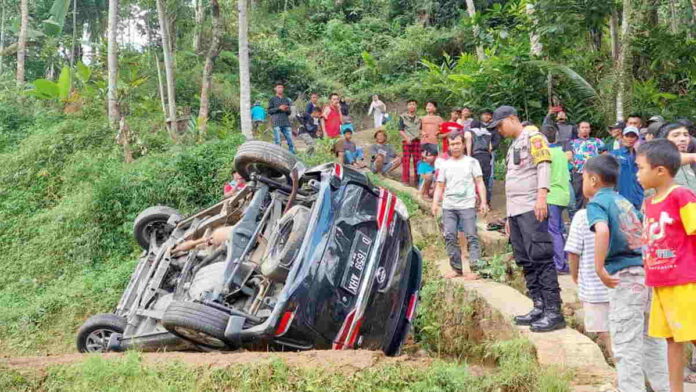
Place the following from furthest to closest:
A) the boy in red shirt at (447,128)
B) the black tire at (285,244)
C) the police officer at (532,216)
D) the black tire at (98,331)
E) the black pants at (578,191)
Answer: the boy in red shirt at (447,128)
the black pants at (578,191)
the black tire at (98,331)
the police officer at (532,216)
the black tire at (285,244)

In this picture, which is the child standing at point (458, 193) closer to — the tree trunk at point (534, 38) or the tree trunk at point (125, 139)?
the tree trunk at point (534, 38)

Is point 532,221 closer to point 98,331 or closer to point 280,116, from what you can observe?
point 98,331

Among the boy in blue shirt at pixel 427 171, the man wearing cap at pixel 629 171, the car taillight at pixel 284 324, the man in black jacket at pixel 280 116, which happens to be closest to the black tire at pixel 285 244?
the car taillight at pixel 284 324

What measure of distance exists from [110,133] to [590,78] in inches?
410

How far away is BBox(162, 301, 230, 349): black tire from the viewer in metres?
4.95

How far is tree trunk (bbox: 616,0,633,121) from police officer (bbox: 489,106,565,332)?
6.65 metres

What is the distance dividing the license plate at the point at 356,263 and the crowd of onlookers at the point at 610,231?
1287mm

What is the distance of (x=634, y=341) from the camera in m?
4.21

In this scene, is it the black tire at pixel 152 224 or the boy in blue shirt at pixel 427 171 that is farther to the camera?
the boy in blue shirt at pixel 427 171

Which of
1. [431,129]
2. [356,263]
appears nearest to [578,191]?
[431,129]

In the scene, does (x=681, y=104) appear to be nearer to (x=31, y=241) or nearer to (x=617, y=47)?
(x=617, y=47)

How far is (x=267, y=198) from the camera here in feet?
22.2

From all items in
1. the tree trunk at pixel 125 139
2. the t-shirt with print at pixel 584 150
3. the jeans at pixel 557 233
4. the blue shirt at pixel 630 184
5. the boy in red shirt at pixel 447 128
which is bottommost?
the jeans at pixel 557 233

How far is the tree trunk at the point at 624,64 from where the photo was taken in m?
11.7
